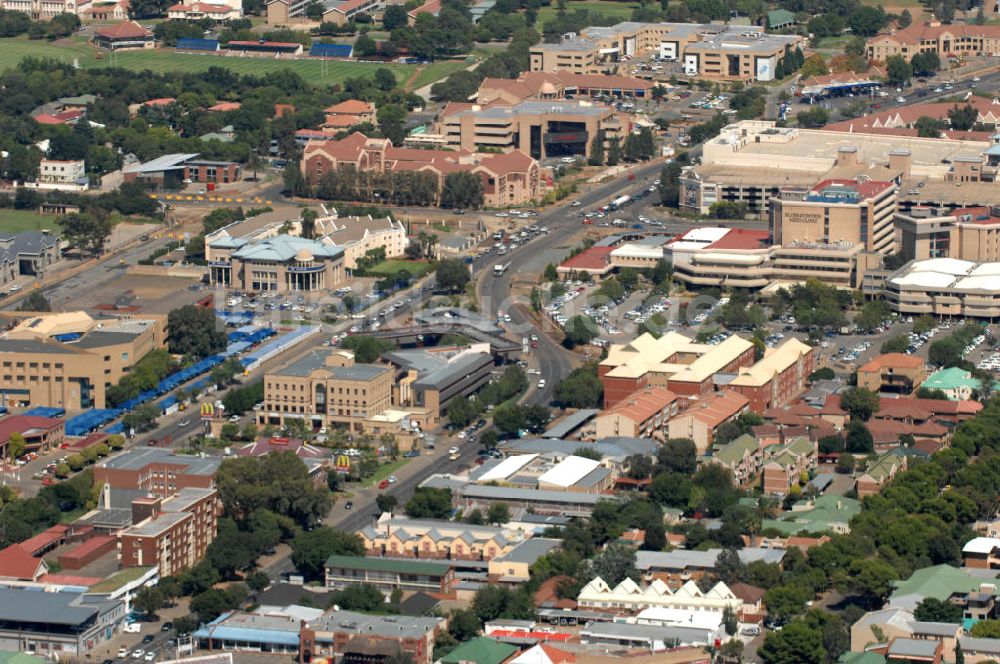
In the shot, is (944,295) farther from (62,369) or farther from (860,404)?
(62,369)

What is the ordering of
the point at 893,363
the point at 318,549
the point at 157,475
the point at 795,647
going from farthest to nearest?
the point at 893,363
the point at 157,475
the point at 318,549
the point at 795,647

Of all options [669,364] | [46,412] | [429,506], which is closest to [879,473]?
[669,364]

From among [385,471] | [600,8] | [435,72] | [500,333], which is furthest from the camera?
[600,8]

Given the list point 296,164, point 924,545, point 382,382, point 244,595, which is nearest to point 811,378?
point 382,382

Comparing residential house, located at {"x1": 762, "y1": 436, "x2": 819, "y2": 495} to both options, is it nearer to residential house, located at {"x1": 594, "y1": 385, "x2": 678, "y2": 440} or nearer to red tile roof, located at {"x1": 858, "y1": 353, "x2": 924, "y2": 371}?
residential house, located at {"x1": 594, "y1": 385, "x2": 678, "y2": 440}

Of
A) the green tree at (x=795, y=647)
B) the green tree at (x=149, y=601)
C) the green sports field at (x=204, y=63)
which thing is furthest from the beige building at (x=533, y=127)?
the green tree at (x=795, y=647)

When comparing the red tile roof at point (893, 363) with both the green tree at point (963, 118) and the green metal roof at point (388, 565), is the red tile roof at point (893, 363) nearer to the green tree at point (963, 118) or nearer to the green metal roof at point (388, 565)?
the green metal roof at point (388, 565)
